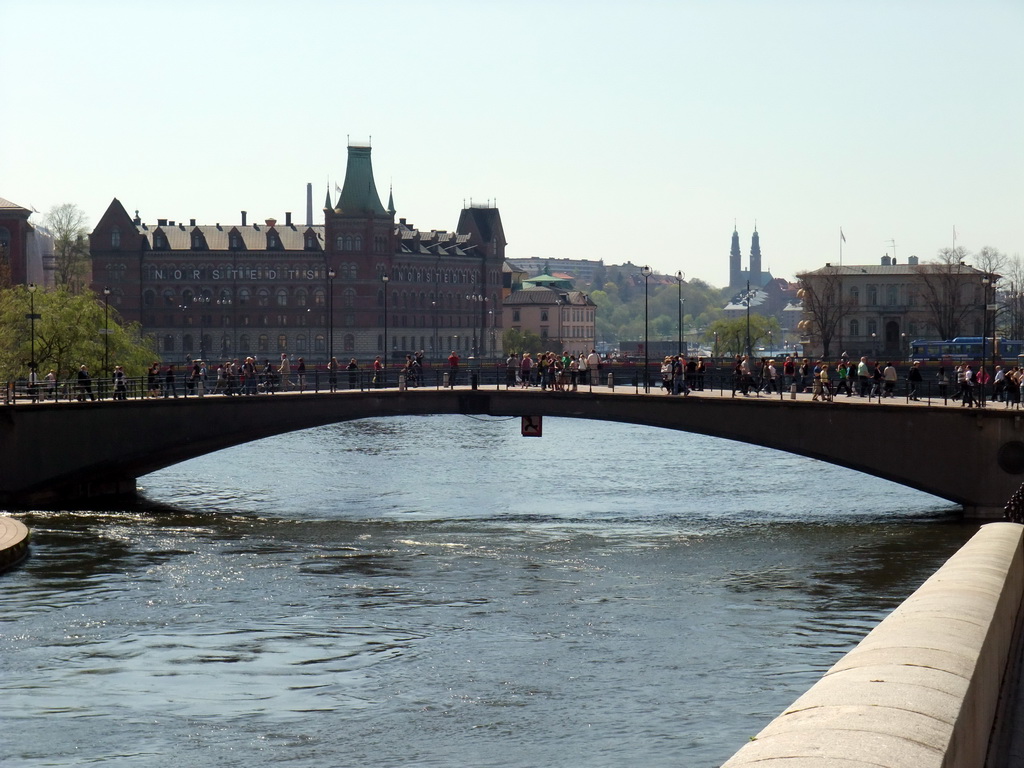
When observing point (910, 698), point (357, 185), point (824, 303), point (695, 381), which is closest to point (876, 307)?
point (824, 303)

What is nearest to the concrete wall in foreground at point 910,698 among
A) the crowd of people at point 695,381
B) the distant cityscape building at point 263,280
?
the crowd of people at point 695,381

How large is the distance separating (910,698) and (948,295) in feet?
513

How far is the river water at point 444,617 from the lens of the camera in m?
20.6

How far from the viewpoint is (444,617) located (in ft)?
96.4

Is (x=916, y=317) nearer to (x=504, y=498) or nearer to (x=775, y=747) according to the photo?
(x=504, y=498)

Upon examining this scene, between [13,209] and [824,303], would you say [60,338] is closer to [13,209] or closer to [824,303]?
[13,209]

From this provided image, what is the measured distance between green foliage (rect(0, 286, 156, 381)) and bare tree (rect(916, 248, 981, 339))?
99508mm

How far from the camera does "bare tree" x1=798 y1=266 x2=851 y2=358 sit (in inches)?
6571

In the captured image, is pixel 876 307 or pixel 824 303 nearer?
pixel 824 303

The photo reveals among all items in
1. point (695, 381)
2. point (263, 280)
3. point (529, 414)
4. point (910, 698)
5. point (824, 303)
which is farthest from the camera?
point (263, 280)

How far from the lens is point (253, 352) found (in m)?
180

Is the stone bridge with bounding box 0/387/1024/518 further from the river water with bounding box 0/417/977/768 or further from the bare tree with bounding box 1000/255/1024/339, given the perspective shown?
the bare tree with bounding box 1000/255/1024/339

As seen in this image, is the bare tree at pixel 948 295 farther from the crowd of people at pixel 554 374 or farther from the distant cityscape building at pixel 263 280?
the crowd of people at pixel 554 374

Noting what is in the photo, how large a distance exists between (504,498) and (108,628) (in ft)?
87.1
